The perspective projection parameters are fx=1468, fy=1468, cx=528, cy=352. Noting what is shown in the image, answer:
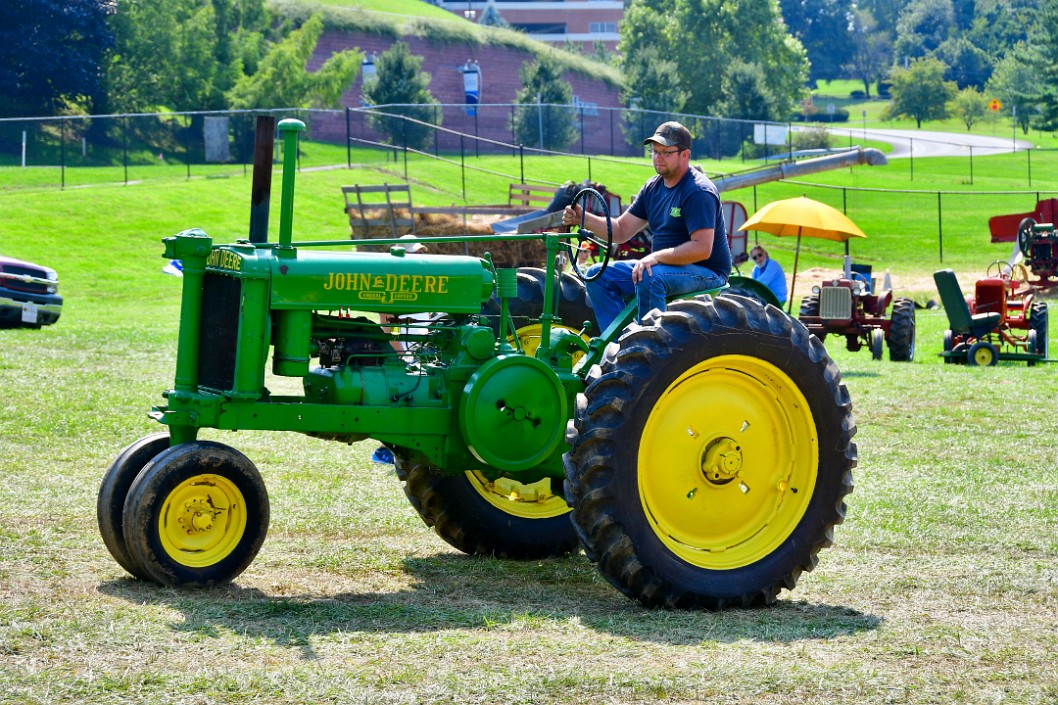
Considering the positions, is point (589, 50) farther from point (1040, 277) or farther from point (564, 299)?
point (564, 299)

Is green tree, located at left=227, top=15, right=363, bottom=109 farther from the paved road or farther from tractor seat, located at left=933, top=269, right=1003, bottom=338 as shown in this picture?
tractor seat, located at left=933, top=269, right=1003, bottom=338

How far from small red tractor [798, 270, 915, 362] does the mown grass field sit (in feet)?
18.5

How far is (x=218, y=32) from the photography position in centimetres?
5981

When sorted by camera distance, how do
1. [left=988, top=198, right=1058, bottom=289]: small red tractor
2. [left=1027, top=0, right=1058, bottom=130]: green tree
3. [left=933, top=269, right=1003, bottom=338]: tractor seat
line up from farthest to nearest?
[left=1027, top=0, right=1058, bottom=130]: green tree
[left=988, top=198, right=1058, bottom=289]: small red tractor
[left=933, top=269, right=1003, bottom=338]: tractor seat

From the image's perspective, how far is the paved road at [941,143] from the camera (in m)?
68.6

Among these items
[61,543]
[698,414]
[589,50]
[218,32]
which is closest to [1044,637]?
[698,414]

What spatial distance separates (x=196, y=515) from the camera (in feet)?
21.0

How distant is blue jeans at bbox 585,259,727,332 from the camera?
275 inches

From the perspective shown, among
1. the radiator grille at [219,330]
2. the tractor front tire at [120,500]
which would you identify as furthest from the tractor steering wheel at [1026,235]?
the tractor front tire at [120,500]

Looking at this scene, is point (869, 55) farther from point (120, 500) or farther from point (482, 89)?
point (120, 500)

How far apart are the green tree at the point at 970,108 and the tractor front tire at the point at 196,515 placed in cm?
8703

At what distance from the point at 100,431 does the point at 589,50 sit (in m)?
115

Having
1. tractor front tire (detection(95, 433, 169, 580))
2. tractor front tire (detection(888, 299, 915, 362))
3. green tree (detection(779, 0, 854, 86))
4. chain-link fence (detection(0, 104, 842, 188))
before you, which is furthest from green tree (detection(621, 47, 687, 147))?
green tree (detection(779, 0, 854, 86))

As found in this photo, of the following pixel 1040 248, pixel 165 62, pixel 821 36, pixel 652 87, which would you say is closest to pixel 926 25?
pixel 821 36
